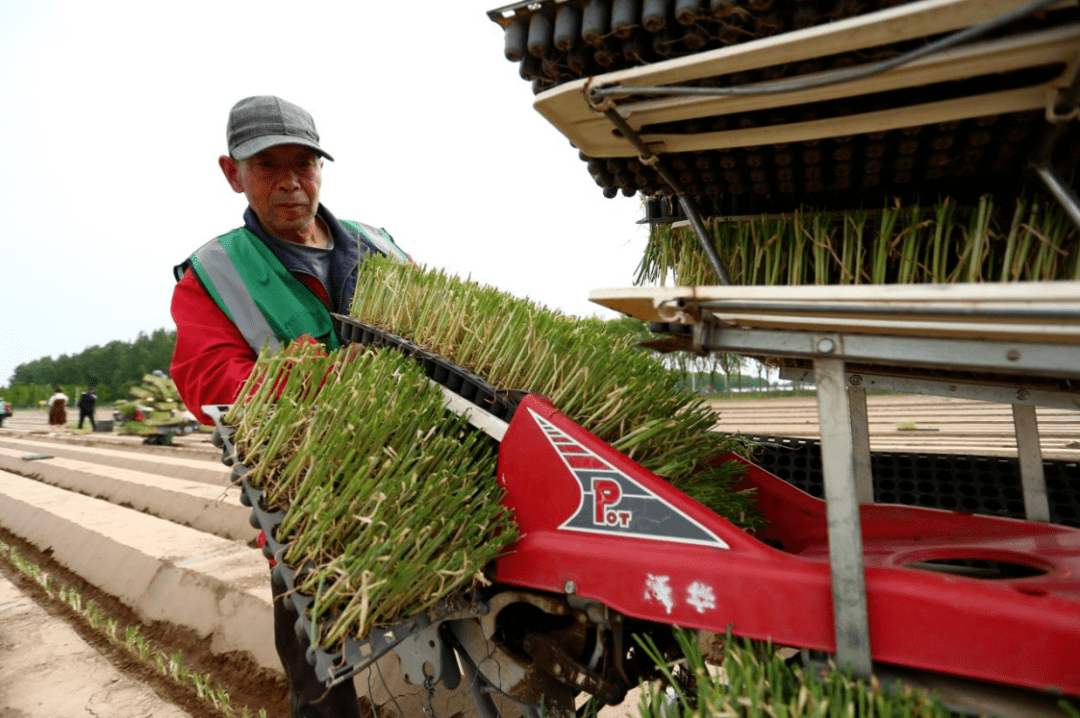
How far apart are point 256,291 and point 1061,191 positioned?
2.32 meters

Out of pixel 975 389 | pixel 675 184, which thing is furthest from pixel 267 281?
pixel 975 389

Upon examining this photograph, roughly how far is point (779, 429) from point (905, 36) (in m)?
6.49

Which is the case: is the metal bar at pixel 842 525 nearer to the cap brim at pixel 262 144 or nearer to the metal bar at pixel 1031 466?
the metal bar at pixel 1031 466

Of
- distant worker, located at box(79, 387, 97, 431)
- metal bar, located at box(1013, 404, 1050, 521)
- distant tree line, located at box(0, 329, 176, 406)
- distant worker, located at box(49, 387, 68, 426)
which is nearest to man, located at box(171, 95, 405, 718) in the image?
metal bar, located at box(1013, 404, 1050, 521)

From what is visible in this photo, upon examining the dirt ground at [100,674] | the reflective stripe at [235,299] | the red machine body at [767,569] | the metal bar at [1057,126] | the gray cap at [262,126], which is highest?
the gray cap at [262,126]

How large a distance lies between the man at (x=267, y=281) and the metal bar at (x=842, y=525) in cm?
164

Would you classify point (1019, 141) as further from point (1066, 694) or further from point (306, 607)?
point (306, 607)

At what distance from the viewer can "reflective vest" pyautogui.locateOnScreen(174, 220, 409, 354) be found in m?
2.33

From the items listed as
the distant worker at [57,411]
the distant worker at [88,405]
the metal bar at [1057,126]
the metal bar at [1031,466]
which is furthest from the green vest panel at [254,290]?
the distant worker at [57,411]

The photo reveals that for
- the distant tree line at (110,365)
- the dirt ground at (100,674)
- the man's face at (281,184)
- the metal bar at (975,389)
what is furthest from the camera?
the distant tree line at (110,365)

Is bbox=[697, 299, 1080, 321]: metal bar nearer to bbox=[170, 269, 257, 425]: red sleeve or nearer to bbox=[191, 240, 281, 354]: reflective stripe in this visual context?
bbox=[170, 269, 257, 425]: red sleeve

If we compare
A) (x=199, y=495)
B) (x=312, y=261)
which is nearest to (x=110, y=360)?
(x=199, y=495)

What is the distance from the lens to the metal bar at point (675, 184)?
147 cm

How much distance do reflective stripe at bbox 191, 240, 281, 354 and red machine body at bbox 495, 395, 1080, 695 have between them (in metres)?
1.10
